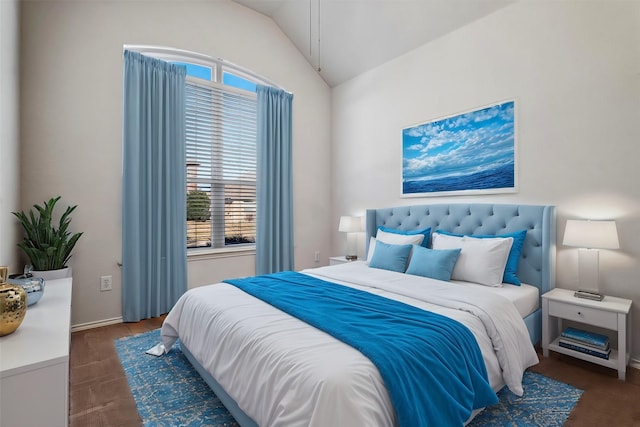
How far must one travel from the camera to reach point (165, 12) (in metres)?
3.40

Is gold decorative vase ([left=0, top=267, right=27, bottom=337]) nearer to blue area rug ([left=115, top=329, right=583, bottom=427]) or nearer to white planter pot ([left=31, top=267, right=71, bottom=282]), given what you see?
blue area rug ([left=115, top=329, right=583, bottom=427])

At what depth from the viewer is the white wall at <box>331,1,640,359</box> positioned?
2342mm

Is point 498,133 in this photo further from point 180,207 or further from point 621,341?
point 180,207

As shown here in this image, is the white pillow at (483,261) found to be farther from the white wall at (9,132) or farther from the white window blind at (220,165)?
the white wall at (9,132)

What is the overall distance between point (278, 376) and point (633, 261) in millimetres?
2667

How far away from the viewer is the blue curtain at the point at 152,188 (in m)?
3.16

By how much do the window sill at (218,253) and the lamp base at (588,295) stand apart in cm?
328

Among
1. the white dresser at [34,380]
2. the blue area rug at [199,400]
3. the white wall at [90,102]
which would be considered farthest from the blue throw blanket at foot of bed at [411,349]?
the white wall at [90,102]

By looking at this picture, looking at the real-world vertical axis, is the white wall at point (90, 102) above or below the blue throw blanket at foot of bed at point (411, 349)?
above

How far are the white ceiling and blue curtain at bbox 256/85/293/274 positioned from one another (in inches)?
30.8


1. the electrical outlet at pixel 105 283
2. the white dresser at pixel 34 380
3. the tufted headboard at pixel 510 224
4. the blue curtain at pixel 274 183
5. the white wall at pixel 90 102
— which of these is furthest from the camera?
the blue curtain at pixel 274 183

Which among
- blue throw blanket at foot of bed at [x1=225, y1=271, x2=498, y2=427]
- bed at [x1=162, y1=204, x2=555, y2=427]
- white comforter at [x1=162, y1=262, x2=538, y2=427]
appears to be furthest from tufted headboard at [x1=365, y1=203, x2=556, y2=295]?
blue throw blanket at foot of bed at [x1=225, y1=271, x2=498, y2=427]

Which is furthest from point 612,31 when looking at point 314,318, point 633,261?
point 314,318

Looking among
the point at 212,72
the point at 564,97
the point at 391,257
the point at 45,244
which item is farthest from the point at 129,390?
the point at 564,97
